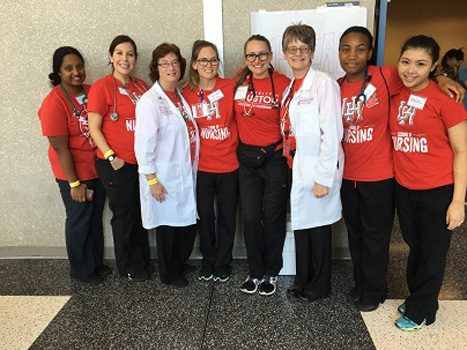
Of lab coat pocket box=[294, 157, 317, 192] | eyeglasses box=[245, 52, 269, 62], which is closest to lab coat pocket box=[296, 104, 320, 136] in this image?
lab coat pocket box=[294, 157, 317, 192]

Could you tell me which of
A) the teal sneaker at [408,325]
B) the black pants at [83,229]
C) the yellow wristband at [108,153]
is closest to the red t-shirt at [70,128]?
the black pants at [83,229]

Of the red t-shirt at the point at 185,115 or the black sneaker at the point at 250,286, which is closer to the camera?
the red t-shirt at the point at 185,115

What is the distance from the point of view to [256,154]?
2152 mm

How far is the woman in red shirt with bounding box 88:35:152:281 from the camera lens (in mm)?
2213

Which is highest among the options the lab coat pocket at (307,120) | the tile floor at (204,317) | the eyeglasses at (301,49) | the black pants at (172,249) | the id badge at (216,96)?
the eyeglasses at (301,49)

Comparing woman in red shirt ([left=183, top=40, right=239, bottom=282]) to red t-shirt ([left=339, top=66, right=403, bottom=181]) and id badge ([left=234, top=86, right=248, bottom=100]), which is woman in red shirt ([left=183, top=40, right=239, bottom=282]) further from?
red t-shirt ([left=339, top=66, right=403, bottom=181])

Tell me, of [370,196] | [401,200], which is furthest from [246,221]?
[401,200]

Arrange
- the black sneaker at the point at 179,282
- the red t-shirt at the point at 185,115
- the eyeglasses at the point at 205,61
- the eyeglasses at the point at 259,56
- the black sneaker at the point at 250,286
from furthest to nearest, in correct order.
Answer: the black sneaker at the point at 179,282 → the black sneaker at the point at 250,286 → the red t-shirt at the point at 185,115 → the eyeglasses at the point at 205,61 → the eyeglasses at the point at 259,56

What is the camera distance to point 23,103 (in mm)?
2742

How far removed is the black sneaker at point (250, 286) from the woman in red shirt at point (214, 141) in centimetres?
22

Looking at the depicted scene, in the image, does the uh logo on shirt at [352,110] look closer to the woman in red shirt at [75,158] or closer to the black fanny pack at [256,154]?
the black fanny pack at [256,154]

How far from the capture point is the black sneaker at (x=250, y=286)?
2348mm

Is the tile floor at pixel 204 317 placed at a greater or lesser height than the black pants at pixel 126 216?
lesser

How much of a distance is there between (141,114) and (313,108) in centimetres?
101
